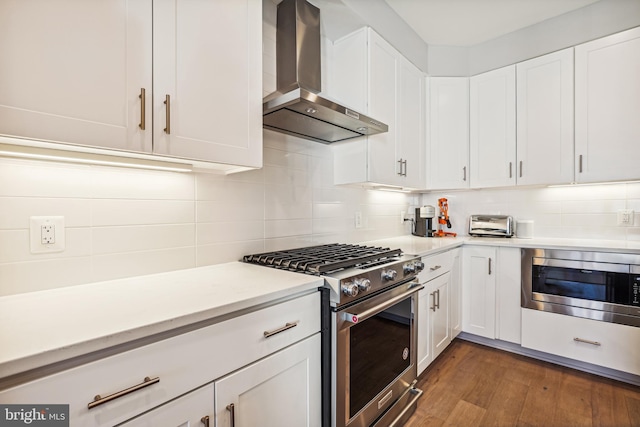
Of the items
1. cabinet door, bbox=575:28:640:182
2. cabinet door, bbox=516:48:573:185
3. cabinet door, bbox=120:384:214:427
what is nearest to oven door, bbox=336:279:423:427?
cabinet door, bbox=120:384:214:427

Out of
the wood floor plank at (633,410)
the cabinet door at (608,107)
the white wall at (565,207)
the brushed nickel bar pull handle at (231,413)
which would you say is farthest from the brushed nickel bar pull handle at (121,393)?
the white wall at (565,207)

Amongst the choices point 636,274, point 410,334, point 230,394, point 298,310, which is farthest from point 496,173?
point 230,394

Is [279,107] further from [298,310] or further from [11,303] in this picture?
[11,303]

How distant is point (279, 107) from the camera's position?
141 centimetres

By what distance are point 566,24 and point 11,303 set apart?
3621mm

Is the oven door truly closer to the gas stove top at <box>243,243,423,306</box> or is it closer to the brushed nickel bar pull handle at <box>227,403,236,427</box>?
the gas stove top at <box>243,243,423,306</box>

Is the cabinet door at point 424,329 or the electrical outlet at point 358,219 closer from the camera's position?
the cabinet door at point 424,329

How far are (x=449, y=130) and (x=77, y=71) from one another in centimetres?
275

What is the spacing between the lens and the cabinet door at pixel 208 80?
1.06 m

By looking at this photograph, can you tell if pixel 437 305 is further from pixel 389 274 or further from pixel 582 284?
pixel 582 284

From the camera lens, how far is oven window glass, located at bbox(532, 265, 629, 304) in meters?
2.03

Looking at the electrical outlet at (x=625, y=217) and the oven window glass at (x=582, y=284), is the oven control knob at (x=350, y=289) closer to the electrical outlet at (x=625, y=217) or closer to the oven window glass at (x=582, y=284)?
the oven window glass at (x=582, y=284)

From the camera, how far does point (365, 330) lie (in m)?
1.42

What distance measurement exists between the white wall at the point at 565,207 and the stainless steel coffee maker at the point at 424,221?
435mm
